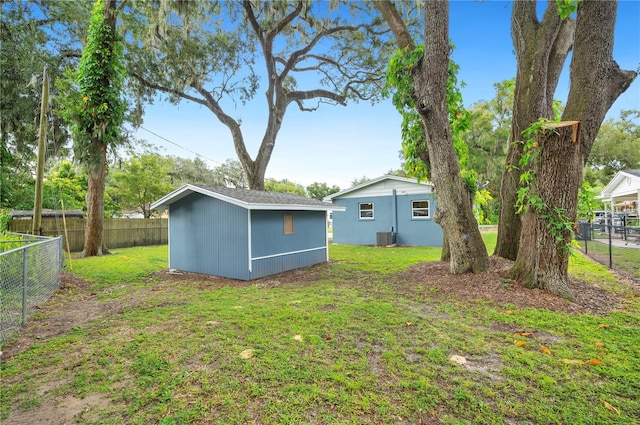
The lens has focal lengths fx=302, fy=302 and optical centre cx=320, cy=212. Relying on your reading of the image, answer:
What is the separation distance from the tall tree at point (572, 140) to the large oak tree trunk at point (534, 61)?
3.89 ft

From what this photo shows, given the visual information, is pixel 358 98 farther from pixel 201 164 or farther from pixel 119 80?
pixel 201 164

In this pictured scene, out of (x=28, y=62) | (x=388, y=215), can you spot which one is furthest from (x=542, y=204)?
(x=28, y=62)

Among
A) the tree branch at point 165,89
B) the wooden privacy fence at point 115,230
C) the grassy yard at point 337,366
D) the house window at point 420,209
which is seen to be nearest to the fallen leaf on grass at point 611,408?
the grassy yard at point 337,366

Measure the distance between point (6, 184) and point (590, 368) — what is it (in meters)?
17.0

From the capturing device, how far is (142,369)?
266cm

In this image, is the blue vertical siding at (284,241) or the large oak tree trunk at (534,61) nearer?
the large oak tree trunk at (534,61)

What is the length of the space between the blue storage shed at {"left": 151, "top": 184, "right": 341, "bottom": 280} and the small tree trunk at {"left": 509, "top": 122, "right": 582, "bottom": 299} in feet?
16.8

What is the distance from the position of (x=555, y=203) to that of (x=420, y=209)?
361 inches

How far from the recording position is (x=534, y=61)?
19.0ft

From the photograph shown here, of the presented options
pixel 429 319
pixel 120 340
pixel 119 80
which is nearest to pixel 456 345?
pixel 429 319

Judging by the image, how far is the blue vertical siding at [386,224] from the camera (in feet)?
43.6

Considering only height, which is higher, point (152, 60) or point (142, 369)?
point (152, 60)

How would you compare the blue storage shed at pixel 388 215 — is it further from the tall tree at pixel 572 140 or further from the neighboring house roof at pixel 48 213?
the neighboring house roof at pixel 48 213

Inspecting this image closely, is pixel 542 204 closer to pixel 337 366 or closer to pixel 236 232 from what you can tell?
pixel 337 366
